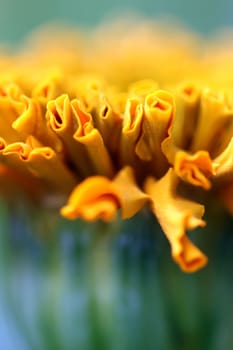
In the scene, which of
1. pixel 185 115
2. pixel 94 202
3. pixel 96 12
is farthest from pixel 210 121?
pixel 96 12

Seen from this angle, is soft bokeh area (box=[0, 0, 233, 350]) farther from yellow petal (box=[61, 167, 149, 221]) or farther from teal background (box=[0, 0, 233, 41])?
teal background (box=[0, 0, 233, 41])

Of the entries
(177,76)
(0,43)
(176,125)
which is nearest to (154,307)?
(176,125)

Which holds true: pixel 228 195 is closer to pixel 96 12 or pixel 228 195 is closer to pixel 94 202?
pixel 94 202

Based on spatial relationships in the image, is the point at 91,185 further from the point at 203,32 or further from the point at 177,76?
the point at 203,32

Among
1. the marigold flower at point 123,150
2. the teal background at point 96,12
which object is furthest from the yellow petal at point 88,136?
the teal background at point 96,12

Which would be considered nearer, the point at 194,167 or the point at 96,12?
the point at 194,167

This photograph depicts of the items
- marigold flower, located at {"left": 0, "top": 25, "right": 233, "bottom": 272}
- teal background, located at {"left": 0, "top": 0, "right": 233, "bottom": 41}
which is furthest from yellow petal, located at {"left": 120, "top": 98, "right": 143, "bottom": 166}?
teal background, located at {"left": 0, "top": 0, "right": 233, "bottom": 41}
